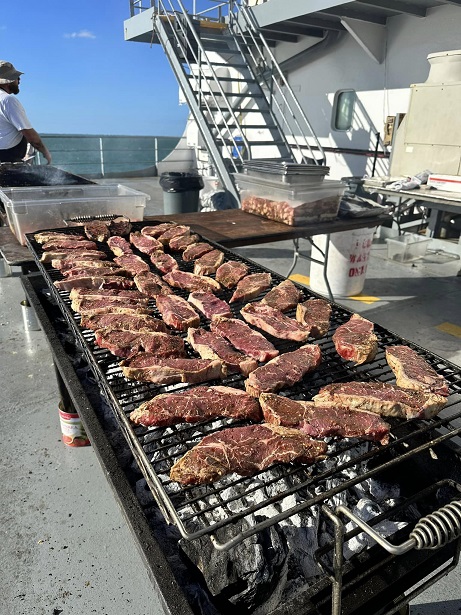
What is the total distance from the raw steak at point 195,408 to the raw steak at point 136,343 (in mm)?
366

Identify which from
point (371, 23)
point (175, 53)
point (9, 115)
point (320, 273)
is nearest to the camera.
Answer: point (9, 115)

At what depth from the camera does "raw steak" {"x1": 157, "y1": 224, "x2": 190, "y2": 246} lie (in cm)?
374

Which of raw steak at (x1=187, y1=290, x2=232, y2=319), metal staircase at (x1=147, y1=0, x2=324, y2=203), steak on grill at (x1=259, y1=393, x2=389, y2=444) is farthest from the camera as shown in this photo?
metal staircase at (x1=147, y1=0, x2=324, y2=203)

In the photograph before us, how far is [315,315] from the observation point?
245cm

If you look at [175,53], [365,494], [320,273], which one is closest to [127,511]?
[365,494]

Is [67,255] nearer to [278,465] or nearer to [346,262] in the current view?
[278,465]

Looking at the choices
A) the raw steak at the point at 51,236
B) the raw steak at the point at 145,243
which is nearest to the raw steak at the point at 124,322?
the raw steak at the point at 145,243

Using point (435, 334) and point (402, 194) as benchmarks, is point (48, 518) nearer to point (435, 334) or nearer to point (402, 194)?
point (435, 334)

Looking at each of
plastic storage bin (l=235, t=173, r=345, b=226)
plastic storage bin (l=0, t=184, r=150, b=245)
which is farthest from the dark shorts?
plastic storage bin (l=235, t=173, r=345, b=226)

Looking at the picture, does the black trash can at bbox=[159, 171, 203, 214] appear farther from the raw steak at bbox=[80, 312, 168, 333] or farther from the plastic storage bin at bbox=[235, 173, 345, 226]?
the raw steak at bbox=[80, 312, 168, 333]

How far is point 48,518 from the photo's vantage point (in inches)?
106

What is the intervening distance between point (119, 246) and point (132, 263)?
1.23 feet

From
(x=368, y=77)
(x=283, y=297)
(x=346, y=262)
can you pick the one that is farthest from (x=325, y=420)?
(x=368, y=77)

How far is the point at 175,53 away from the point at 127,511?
8.31m
